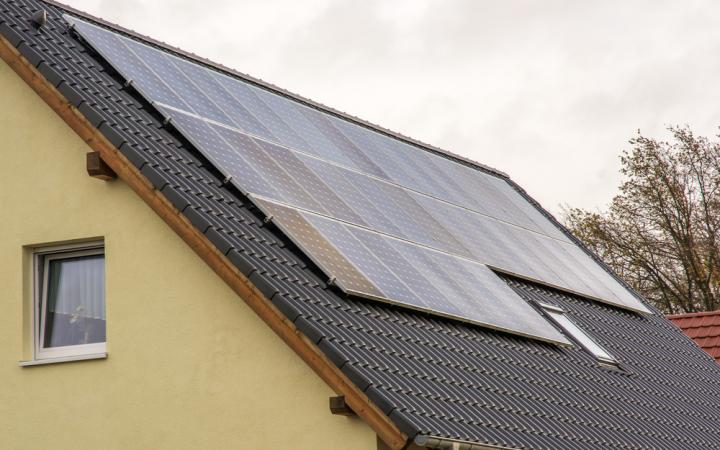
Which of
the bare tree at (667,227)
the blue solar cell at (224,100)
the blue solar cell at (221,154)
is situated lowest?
the blue solar cell at (221,154)

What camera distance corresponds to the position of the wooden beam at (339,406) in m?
10.9

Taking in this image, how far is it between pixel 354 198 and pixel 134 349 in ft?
11.5

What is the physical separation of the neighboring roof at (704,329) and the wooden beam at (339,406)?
1420 cm

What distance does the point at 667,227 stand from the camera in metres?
43.0

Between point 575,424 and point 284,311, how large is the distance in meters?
3.44

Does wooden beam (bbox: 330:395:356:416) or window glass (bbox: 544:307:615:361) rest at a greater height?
window glass (bbox: 544:307:615:361)

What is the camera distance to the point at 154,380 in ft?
39.4

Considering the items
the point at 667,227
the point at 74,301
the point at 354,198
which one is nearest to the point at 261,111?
the point at 354,198

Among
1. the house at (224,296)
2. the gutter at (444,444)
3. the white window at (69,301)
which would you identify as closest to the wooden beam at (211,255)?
the house at (224,296)

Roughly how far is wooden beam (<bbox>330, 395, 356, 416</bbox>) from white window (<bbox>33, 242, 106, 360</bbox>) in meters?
2.58

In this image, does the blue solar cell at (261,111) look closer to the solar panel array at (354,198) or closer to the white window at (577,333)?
the solar panel array at (354,198)

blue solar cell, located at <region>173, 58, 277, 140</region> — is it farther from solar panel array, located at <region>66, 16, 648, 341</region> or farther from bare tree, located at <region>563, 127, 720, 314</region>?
bare tree, located at <region>563, 127, 720, 314</region>

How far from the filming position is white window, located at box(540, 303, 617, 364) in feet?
53.8

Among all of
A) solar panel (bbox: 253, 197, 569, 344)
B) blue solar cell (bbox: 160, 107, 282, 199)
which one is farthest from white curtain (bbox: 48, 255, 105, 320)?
solar panel (bbox: 253, 197, 569, 344)
